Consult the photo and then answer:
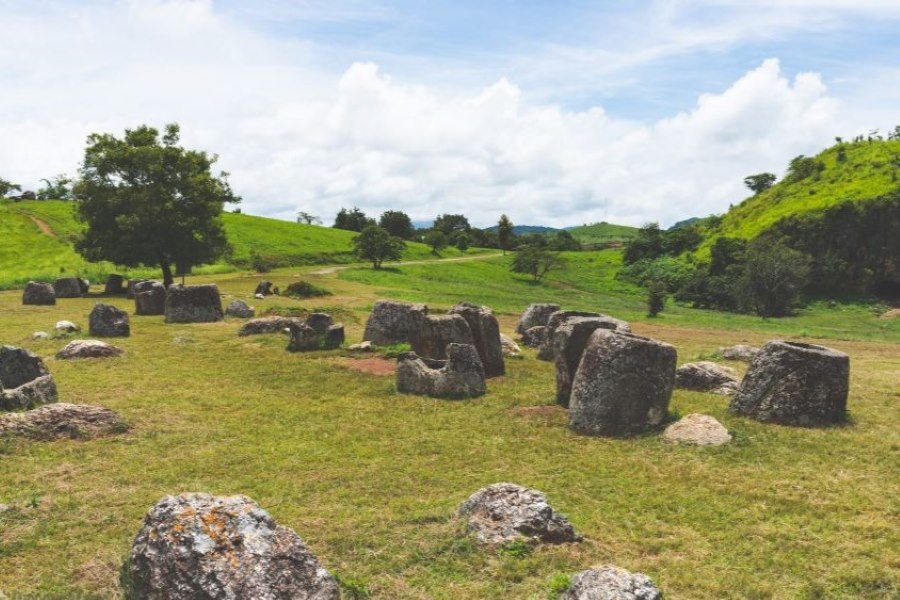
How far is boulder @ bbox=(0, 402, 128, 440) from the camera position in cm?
1386

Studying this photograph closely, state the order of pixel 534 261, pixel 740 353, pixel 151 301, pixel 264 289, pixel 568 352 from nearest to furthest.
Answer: pixel 568 352, pixel 740 353, pixel 151 301, pixel 264 289, pixel 534 261

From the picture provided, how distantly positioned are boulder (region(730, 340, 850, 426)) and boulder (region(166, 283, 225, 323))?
1066 inches

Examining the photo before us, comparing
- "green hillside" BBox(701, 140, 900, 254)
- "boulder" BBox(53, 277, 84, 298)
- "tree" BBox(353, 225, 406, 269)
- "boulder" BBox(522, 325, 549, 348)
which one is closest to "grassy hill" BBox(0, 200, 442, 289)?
"tree" BBox(353, 225, 406, 269)

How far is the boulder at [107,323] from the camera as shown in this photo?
28188 mm

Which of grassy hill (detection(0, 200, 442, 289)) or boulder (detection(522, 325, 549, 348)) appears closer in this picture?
boulder (detection(522, 325, 549, 348))

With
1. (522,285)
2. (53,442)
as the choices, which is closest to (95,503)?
(53,442)

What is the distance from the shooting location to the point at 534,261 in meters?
93.0

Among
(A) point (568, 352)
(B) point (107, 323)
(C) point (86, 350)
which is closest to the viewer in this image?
(A) point (568, 352)

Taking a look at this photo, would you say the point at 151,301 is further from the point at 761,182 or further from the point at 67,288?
the point at 761,182

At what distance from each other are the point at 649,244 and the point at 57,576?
317ft

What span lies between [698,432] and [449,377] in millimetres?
7194

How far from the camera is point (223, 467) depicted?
1276 cm

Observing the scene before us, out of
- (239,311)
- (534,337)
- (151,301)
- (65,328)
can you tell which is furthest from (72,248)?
(534,337)

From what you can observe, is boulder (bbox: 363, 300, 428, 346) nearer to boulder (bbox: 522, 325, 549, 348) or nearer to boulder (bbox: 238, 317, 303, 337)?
boulder (bbox: 238, 317, 303, 337)
